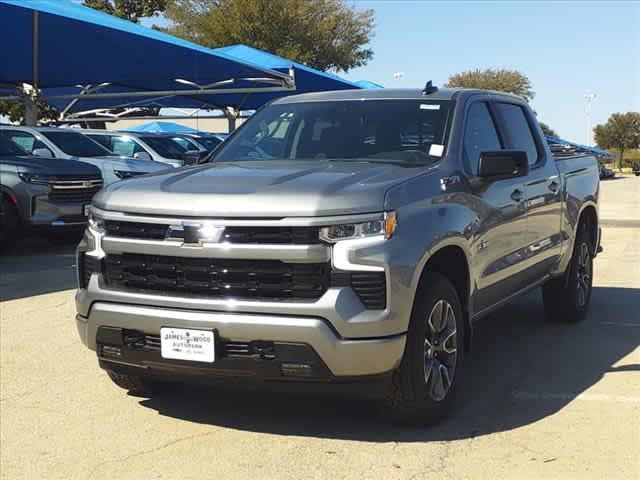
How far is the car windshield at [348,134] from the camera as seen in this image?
198 inches

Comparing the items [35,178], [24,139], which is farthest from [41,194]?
[24,139]

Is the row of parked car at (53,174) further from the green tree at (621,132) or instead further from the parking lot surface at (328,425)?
the green tree at (621,132)

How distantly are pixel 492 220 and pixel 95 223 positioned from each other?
232cm

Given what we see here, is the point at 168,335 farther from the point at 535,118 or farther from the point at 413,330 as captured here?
the point at 535,118

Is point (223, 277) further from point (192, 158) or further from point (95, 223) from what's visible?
point (192, 158)

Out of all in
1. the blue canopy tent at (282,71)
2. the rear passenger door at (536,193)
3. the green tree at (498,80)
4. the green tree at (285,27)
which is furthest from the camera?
the green tree at (498,80)

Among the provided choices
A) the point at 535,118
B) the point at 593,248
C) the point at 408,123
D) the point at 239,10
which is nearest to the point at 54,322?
the point at 408,123

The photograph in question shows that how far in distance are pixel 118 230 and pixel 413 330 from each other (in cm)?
157

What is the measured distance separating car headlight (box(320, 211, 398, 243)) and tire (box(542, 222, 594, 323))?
328 centimetres

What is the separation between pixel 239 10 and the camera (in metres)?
34.8

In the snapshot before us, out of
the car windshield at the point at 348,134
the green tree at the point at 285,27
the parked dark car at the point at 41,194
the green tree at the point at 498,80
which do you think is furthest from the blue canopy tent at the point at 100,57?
the green tree at the point at 498,80

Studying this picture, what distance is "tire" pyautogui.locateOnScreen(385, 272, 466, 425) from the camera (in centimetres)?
411

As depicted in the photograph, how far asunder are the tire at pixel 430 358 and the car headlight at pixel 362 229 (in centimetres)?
44

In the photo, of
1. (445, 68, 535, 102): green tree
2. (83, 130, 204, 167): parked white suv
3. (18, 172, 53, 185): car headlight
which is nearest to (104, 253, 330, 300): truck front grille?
(18, 172, 53, 185): car headlight
